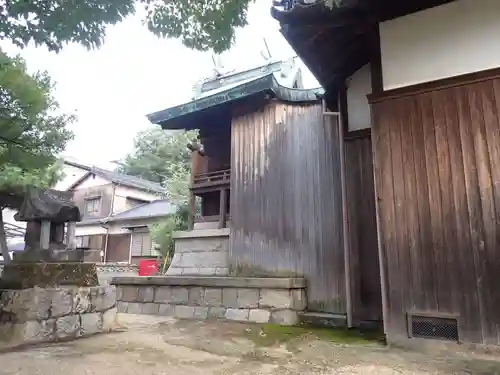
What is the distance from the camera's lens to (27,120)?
19.3 ft

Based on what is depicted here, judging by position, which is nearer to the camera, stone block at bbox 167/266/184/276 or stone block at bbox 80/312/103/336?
stone block at bbox 80/312/103/336

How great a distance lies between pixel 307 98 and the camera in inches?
245

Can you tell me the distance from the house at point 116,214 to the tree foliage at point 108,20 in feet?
35.6

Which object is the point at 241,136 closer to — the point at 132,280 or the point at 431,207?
the point at 132,280

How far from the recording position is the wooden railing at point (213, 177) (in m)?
7.97

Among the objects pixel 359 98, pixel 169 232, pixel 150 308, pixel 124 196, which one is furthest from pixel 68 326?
pixel 124 196

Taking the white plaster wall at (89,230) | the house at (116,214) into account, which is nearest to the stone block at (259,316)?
the house at (116,214)

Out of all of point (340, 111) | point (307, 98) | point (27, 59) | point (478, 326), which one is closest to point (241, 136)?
point (307, 98)

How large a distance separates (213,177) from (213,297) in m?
3.02

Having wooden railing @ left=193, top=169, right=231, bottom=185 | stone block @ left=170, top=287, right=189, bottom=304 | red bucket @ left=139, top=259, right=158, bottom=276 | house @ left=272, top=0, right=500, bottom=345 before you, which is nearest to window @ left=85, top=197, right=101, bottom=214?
red bucket @ left=139, top=259, right=158, bottom=276

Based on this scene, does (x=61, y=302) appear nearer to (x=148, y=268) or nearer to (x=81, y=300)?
(x=81, y=300)

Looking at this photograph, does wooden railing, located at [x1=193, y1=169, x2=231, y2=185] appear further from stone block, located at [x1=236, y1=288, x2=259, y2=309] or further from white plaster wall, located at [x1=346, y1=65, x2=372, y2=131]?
white plaster wall, located at [x1=346, y1=65, x2=372, y2=131]

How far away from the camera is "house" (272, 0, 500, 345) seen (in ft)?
11.2

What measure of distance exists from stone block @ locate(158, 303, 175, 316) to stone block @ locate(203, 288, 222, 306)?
67cm
